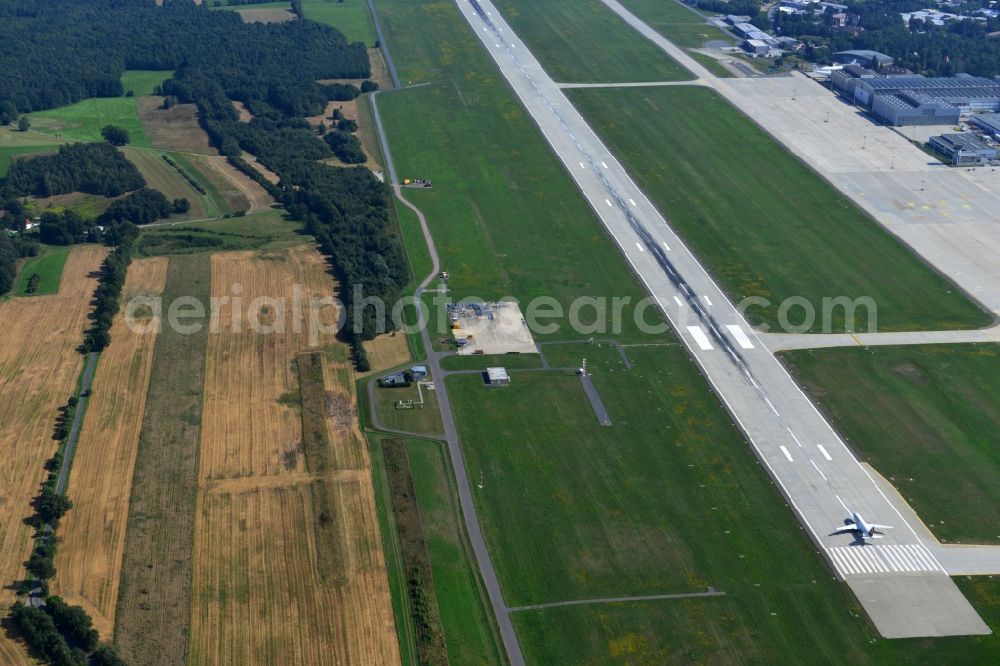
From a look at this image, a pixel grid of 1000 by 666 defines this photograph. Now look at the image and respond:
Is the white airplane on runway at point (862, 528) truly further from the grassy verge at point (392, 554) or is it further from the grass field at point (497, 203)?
the grassy verge at point (392, 554)

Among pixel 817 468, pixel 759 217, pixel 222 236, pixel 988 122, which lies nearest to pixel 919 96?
pixel 988 122

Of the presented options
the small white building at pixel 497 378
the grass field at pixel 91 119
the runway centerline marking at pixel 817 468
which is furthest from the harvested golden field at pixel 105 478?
the grass field at pixel 91 119

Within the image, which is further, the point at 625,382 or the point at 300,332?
the point at 300,332

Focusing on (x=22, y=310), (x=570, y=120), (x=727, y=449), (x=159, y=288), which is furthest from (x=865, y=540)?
(x=570, y=120)

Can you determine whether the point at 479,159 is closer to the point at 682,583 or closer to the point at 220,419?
the point at 220,419

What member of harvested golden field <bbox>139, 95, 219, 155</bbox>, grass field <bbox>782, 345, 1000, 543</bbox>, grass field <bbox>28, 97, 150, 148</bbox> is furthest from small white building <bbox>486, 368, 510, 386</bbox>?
grass field <bbox>28, 97, 150, 148</bbox>

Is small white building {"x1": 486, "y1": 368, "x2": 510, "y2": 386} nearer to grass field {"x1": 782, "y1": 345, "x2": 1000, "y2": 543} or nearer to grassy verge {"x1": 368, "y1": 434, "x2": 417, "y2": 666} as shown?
grassy verge {"x1": 368, "y1": 434, "x2": 417, "y2": 666}

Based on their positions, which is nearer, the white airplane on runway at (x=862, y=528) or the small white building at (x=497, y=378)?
the white airplane on runway at (x=862, y=528)

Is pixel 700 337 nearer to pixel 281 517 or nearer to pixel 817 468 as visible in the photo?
pixel 817 468
